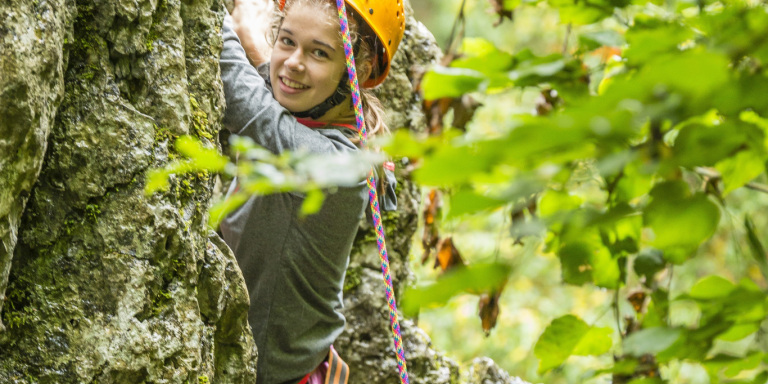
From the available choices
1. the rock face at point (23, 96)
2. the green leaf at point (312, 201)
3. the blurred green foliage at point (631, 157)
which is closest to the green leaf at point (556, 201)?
the blurred green foliage at point (631, 157)

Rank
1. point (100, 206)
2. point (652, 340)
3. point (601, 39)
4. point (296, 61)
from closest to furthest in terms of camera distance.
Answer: point (652, 340) < point (601, 39) < point (100, 206) < point (296, 61)

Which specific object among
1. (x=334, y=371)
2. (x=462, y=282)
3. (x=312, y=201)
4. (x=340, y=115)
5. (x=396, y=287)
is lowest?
(x=396, y=287)

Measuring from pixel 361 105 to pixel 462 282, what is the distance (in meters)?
1.62

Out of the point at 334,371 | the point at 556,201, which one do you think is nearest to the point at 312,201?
the point at 556,201

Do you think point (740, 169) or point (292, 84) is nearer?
point (740, 169)

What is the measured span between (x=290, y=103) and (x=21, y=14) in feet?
3.44

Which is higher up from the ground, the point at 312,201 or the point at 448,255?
the point at 312,201

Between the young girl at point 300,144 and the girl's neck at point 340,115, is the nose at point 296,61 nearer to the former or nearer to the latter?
the young girl at point 300,144

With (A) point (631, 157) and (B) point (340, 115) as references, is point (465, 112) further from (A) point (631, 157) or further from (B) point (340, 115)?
(A) point (631, 157)

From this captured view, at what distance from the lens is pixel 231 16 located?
7.79 feet

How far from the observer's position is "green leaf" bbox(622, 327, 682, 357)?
612 mm

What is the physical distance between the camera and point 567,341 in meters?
0.84

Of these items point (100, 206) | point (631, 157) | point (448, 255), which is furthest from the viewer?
point (448, 255)

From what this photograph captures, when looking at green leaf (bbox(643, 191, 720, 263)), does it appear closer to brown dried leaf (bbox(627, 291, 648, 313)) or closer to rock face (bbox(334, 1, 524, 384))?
brown dried leaf (bbox(627, 291, 648, 313))
